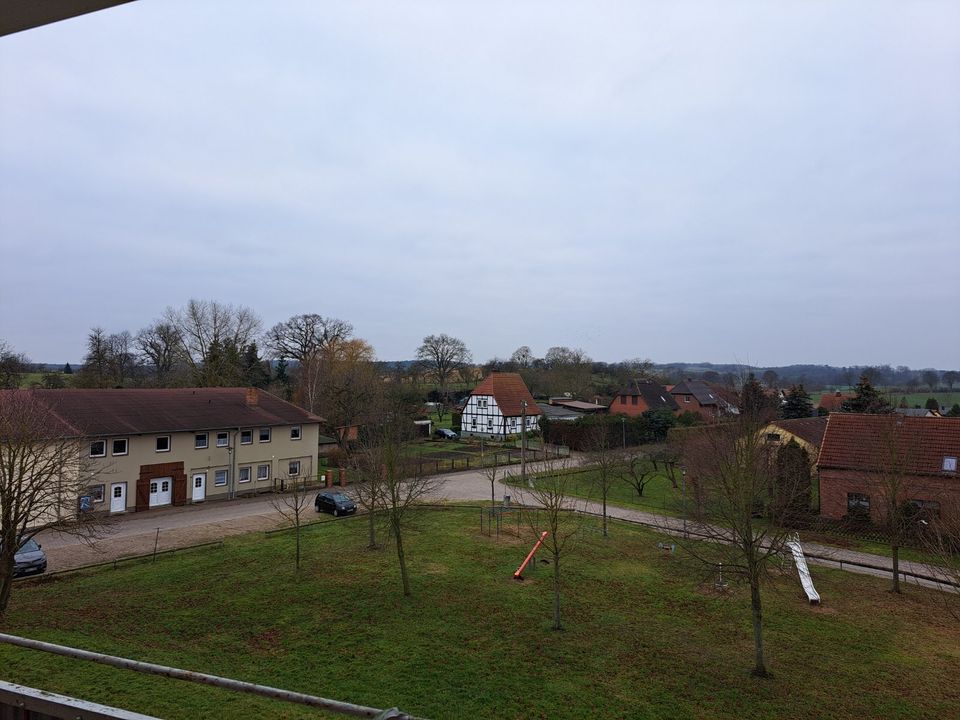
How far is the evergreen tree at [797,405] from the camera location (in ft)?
165

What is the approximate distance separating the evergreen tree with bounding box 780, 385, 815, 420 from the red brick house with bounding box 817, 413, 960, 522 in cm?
2689

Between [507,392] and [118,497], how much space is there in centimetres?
3719

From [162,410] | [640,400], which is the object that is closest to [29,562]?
[162,410]

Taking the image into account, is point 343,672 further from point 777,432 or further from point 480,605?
point 777,432

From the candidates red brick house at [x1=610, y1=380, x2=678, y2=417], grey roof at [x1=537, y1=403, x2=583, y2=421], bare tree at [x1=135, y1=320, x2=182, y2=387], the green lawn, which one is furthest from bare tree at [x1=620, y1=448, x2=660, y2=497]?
bare tree at [x1=135, y1=320, x2=182, y2=387]

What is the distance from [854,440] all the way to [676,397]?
42496 millimetres

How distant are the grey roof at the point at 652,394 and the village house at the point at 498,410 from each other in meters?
11.7

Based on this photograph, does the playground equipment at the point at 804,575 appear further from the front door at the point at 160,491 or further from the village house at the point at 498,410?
the village house at the point at 498,410

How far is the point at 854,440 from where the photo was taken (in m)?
24.6

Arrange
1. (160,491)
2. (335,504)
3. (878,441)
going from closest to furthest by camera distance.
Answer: (878,441) < (335,504) < (160,491)

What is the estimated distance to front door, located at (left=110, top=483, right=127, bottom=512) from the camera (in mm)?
25953

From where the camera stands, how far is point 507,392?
189 ft

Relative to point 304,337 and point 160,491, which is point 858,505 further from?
point 304,337

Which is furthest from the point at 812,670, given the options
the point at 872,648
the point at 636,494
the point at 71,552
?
the point at 71,552
